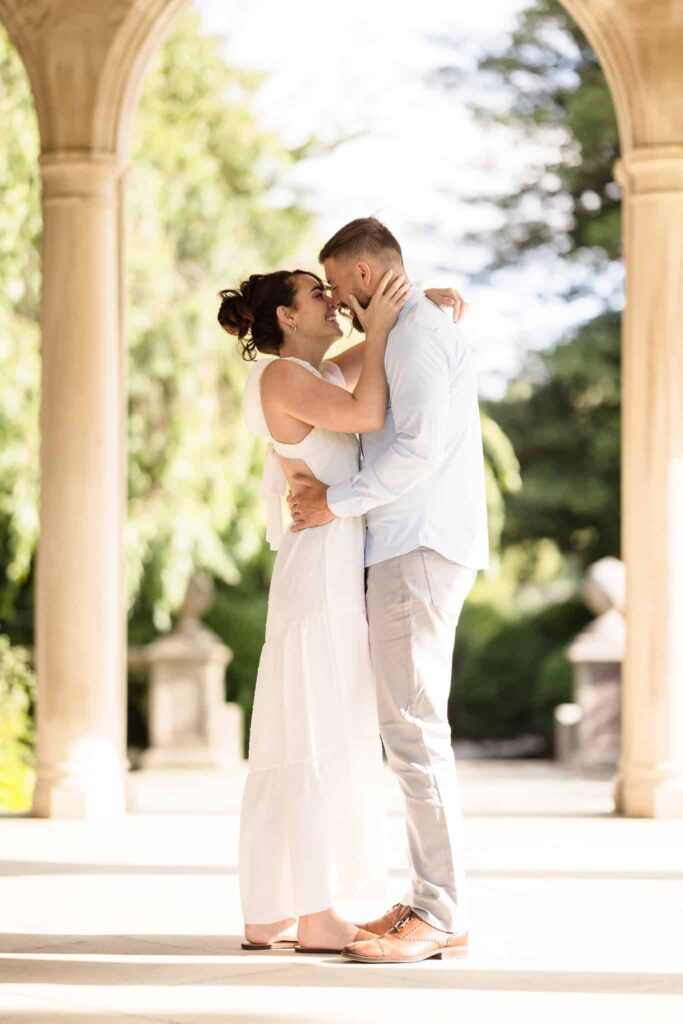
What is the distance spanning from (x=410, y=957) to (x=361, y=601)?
1010 mm

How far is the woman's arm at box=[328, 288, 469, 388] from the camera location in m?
4.75

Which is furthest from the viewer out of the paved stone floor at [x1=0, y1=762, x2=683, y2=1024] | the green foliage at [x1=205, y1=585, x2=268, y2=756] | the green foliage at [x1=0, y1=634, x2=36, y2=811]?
the green foliage at [x1=205, y1=585, x2=268, y2=756]

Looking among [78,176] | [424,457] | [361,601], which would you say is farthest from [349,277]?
[78,176]

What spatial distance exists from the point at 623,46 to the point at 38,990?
19.3ft

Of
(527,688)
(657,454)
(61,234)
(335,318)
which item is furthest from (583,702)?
(335,318)

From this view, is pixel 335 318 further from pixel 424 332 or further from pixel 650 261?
pixel 650 261

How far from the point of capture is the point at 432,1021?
3.74 m

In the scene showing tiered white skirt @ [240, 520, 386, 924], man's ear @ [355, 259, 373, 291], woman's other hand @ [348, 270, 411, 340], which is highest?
man's ear @ [355, 259, 373, 291]

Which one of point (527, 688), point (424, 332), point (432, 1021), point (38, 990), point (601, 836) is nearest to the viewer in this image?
point (432, 1021)

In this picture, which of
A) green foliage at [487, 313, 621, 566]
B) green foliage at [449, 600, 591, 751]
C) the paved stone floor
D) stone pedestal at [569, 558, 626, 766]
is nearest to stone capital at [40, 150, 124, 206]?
the paved stone floor

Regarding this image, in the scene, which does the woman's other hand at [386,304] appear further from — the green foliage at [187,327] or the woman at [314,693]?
the green foliage at [187,327]

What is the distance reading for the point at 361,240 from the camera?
4.56 m

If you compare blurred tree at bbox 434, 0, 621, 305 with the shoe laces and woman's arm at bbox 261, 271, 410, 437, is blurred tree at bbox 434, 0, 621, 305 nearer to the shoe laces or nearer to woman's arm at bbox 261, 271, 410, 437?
woman's arm at bbox 261, 271, 410, 437

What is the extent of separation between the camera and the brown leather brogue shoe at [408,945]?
4438mm
